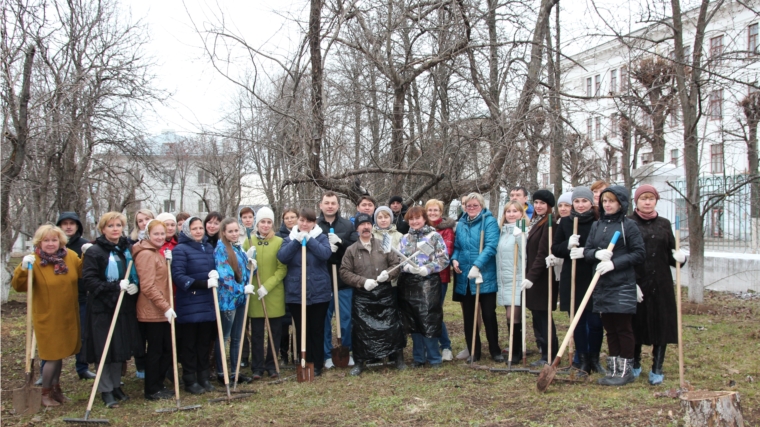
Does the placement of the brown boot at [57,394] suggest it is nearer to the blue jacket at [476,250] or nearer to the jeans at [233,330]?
the jeans at [233,330]

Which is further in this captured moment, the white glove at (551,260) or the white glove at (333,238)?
the white glove at (333,238)

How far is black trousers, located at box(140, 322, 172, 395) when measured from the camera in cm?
524

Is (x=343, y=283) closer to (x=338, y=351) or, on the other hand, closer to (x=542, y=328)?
(x=338, y=351)

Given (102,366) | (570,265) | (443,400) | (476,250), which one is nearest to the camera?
(443,400)

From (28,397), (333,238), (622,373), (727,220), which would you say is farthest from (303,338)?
(727,220)

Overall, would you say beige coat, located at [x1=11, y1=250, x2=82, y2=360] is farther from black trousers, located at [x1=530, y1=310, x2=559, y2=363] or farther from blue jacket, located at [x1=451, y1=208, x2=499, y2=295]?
black trousers, located at [x1=530, y1=310, x2=559, y2=363]

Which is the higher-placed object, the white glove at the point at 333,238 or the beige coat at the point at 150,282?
the white glove at the point at 333,238

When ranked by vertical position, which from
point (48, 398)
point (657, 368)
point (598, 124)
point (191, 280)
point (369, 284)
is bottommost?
point (48, 398)

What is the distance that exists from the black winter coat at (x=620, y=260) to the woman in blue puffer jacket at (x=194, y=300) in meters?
3.40

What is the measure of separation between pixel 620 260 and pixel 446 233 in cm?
204

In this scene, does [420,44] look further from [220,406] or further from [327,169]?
[220,406]

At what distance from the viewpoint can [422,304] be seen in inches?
235

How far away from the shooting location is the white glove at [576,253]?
5172 millimetres

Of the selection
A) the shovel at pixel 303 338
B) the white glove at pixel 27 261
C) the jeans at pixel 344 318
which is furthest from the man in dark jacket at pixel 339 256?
the white glove at pixel 27 261
